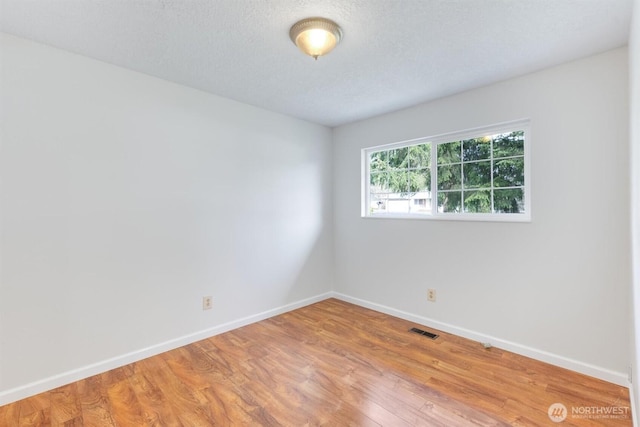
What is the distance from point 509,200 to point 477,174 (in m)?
0.37

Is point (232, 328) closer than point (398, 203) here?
Yes

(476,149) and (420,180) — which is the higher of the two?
(476,149)

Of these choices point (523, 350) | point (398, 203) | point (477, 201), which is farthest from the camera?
point (398, 203)

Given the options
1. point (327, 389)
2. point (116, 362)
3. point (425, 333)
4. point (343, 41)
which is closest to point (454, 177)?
point (425, 333)

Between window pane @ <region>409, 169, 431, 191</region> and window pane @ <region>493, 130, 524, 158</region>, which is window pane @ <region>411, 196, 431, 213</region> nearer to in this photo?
window pane @ <region>409, 169, 431, 191</region>

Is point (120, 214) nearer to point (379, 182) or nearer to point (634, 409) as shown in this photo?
point (379, 182)

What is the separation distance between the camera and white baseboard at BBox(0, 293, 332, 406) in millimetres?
1897

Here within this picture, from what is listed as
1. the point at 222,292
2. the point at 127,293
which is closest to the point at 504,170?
the point at 222,292

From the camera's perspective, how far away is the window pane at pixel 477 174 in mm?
2697

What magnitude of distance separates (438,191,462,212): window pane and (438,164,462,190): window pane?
5cm

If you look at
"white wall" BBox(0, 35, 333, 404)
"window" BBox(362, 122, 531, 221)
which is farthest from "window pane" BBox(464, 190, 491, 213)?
"white wall" BBox(0, 35, 333, 404)

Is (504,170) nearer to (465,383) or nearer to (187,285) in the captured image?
(465,383)

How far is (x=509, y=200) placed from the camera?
101 inches

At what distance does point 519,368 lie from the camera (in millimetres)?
2229
